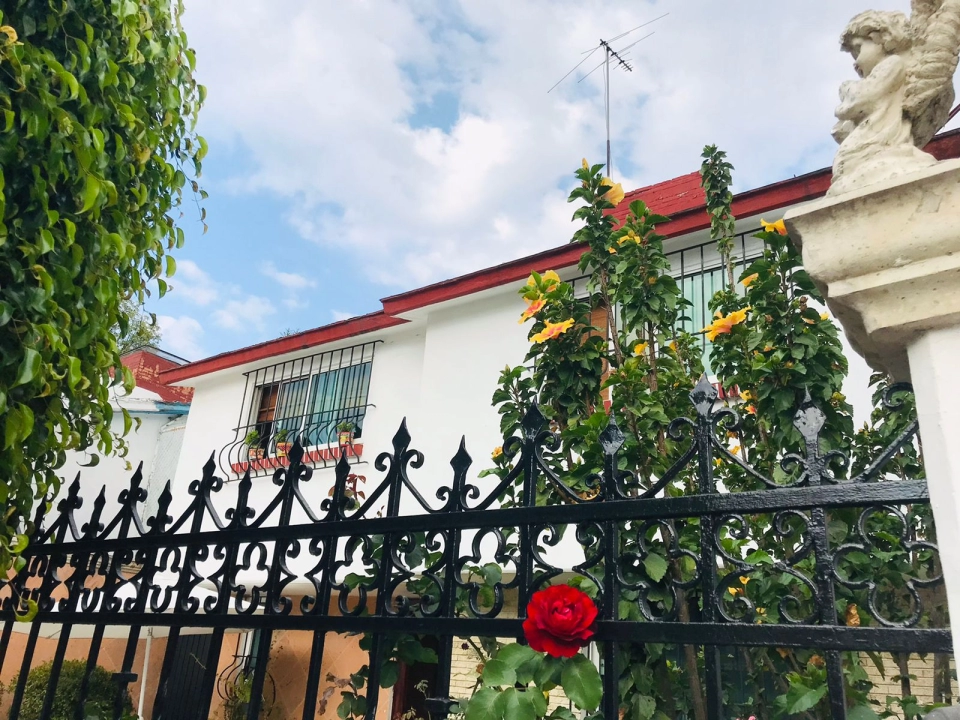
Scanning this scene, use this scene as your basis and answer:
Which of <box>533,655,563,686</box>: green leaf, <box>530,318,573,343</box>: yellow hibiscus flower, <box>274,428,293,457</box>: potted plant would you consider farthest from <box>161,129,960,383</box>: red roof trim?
<box>533,655,563,686</box>: green leaf

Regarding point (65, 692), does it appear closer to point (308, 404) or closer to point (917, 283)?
point (308, 404)

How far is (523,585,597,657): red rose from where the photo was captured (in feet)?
5.27

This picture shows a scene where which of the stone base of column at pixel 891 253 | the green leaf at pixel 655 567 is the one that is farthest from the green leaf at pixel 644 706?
the stone base of column at pixel 891 253

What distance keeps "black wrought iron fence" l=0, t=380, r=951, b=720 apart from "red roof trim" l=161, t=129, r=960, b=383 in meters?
3.47

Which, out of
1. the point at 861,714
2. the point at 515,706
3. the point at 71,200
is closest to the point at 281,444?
the point at 71,200

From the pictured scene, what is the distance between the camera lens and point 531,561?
70.6 inches

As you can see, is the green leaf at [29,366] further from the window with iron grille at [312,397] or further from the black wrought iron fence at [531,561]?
the window with iron grille at [312,397]

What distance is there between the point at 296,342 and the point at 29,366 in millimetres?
6849

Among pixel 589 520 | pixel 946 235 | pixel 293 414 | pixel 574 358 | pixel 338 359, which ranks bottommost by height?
pixel 589 520

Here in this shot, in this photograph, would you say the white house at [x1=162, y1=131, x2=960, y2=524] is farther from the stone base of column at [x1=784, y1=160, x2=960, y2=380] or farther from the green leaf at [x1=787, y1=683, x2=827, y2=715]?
the stone base of column at [x1=784, y1=160, x2=960, y2=380]

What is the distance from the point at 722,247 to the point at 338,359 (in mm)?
6089

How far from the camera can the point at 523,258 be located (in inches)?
270

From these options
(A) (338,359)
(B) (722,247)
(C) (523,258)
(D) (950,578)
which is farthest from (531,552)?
(A) (338,359)

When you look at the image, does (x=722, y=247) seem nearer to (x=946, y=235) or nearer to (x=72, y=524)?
(x=946, y=235)
